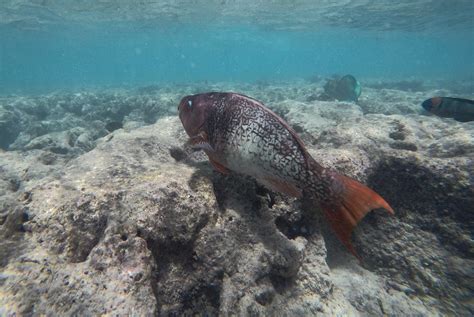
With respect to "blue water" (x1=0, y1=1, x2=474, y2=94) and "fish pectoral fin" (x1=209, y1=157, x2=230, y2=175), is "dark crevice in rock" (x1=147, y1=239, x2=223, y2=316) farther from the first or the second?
"blue water" (x1=0, y1=1, x2=474, y2=94)

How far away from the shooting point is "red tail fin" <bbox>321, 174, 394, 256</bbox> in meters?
2.04

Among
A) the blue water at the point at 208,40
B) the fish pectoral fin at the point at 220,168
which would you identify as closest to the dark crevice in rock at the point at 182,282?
the fish pectoral fin at the point at 220,168

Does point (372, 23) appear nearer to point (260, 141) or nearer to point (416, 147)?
point (416, 147)

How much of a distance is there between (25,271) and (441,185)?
13.4 ft

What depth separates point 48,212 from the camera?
8.05 ft

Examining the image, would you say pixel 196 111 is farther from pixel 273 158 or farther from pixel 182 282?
pixel 182 282

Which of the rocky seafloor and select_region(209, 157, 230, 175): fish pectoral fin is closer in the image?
the rocky seafloor

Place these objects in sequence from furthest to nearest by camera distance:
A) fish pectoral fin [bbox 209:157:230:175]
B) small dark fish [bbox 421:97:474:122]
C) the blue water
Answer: the blue water → small dark fish [bbox 421:97:474:122] → fish pectoral fin [bbox 209:157:230:175]

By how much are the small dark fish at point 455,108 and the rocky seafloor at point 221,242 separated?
0.85 metres

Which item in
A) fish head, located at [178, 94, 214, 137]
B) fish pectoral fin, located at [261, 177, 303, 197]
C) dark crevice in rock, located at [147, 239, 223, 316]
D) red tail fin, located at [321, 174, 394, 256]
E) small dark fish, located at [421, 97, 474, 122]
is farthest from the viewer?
small dark fish, located at [421, 97, 474, 122]

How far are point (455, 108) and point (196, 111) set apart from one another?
4.50 metres

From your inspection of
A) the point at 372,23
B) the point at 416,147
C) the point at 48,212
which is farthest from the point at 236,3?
the point at 48,212

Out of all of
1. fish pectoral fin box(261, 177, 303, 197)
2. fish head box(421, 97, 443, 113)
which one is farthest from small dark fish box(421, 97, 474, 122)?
fish pectoral fin box(261, 177, 303, 197)

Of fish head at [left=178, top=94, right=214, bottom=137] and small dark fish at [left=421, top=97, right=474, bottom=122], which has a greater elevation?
fish head at [left=178, top=94, right=214, bottom=137]
